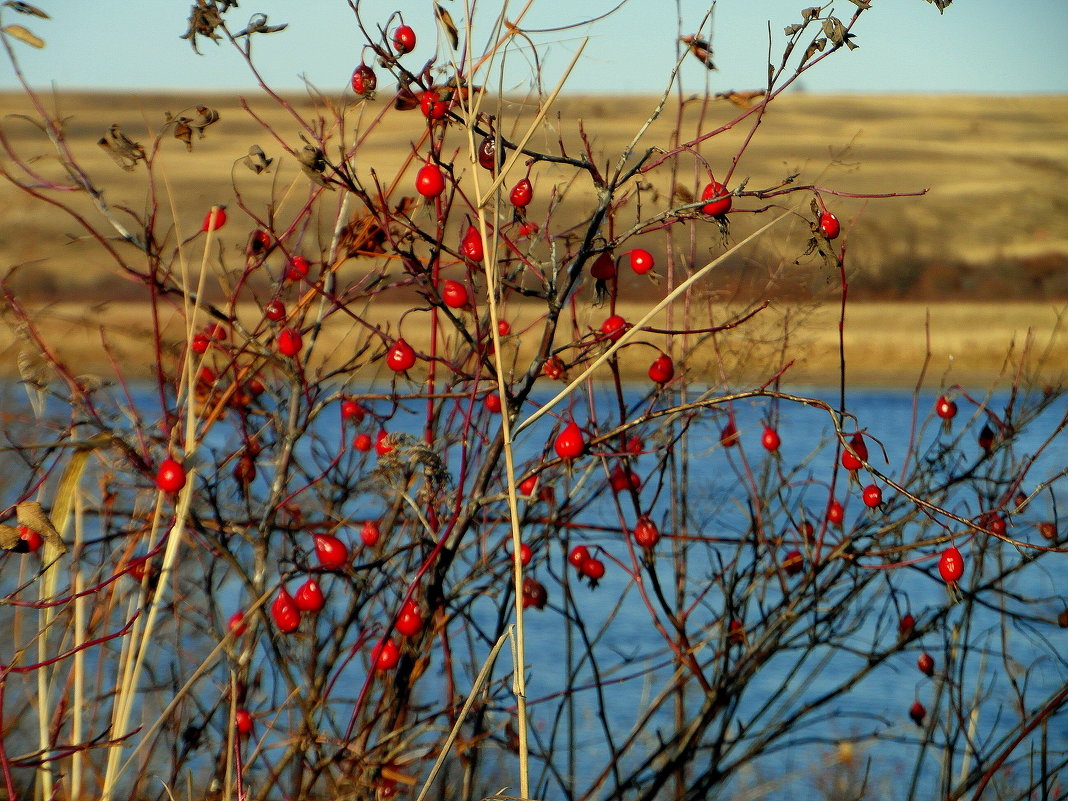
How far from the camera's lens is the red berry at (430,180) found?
1.29 metres

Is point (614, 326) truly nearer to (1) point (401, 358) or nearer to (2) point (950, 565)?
(1) point (401, 358)

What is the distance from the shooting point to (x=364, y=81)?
4.37ft

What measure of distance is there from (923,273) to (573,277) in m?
21.7

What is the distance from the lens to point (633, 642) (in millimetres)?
4695

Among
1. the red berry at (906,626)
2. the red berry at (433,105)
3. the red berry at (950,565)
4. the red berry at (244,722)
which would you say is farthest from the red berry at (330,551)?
the red berry at (906,626)

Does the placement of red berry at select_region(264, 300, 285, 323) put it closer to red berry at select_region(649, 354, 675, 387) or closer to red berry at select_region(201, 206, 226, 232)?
red berry at select_region(201, 206, 226, 232)

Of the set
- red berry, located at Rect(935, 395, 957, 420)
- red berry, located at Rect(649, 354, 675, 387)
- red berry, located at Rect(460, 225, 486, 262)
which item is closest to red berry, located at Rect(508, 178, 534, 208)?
red berry, located at Rect(460, 225, 486, 262)

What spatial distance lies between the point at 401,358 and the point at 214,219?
0.93ft

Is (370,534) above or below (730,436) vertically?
below

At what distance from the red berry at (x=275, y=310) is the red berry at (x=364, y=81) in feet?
1.10

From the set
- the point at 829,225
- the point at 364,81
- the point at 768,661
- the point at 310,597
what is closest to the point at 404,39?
the point at 364,81

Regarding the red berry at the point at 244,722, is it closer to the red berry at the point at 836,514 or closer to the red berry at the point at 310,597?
the red berry at the point at 310,597

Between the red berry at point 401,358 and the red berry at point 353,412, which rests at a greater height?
the red berry at point 401,358

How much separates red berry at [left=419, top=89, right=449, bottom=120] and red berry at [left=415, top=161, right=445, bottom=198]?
7 centimetres
